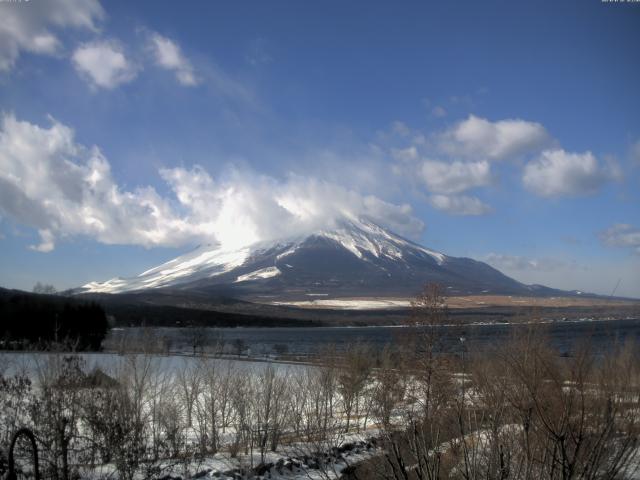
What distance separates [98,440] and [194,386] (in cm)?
645

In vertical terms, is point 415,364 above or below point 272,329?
above

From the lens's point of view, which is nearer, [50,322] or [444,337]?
[444,337]

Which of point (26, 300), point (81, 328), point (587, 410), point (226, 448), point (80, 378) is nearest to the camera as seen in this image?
point (587, 410)

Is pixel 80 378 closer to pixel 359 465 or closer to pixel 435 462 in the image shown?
pixel 359 465

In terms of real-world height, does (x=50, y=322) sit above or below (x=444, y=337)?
below

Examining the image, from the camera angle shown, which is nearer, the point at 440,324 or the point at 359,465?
the point at 359,465

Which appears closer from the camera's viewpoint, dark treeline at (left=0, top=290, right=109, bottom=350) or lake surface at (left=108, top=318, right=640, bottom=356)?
lake surface at (left=108, top=318, right=640, bottom=356)

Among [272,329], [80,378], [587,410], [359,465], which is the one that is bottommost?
[272,329]

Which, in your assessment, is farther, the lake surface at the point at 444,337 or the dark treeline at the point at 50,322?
the dark treeline at the point at 50,322

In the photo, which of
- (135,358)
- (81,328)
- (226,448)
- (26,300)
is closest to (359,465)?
(226,448)

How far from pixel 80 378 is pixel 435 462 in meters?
13.2

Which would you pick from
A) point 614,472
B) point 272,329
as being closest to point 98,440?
point 614,472

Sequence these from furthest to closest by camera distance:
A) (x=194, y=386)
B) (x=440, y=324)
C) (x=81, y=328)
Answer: (x=81, y=328) → (x=440, y=324) → (x=194, y=386)

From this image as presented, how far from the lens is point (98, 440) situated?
51.4 ft
